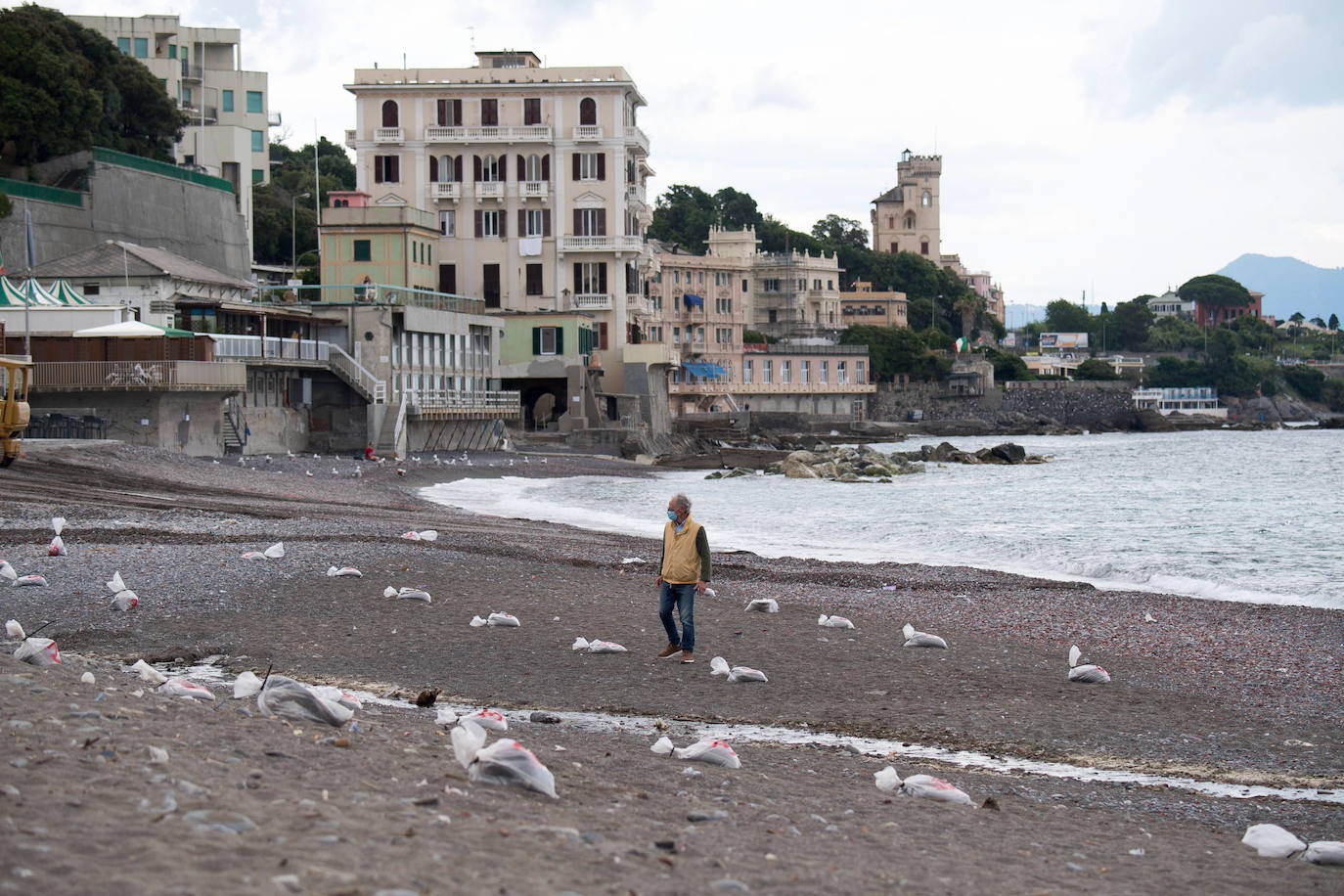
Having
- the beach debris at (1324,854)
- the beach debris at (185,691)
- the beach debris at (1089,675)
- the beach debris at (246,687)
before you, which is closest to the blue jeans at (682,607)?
the beach debris at (1089,675)

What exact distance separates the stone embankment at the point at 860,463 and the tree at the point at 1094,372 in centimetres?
7720

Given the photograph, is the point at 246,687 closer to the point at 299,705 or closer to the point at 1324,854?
the point at 299,705

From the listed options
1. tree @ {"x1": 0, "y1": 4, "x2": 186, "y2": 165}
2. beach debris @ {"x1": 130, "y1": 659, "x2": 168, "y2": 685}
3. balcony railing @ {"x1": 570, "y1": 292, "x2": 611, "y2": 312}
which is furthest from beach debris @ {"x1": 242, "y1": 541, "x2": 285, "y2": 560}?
balcony railing @ {"x1": 570, "y1": 292, "x2": 611, "y2": 312}

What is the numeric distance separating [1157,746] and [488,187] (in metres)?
63.1

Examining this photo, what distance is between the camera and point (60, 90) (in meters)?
52.9

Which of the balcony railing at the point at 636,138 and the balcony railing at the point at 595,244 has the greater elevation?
the balcony railing at the point at 636,138

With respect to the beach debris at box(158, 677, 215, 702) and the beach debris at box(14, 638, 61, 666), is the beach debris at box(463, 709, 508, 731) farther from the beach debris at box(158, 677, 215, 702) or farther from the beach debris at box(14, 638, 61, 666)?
the beach debris at box(14, 638, 61, 666)

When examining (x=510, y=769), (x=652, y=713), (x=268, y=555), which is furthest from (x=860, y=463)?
(x=510, y=769)

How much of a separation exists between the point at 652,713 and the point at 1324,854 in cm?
512

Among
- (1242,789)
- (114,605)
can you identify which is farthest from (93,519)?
(1242,789)

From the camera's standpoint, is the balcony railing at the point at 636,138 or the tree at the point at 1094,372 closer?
the balcony railing at the point at 636,138

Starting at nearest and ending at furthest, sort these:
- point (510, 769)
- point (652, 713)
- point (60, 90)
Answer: point (510, 769) < point (652, 713) < point (60, 90)

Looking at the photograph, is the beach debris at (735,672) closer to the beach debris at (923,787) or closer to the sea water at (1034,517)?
the beach debris at (923,787)

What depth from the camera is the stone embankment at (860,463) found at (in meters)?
57.3
